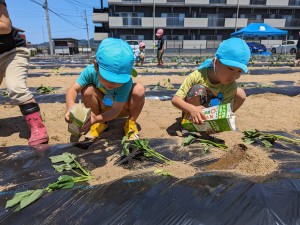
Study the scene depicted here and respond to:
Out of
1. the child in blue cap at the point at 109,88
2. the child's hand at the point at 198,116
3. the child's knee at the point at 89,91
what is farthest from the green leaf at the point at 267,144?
the child's knee at the point at 89,91

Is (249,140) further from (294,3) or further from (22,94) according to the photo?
(294,3)

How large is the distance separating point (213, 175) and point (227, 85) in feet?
3.94

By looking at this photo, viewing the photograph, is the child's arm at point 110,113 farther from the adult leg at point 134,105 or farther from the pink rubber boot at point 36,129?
the pink rubber boot at point 36,129

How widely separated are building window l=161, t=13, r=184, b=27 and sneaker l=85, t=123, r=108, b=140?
2763cm

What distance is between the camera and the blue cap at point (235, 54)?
1870 millimetres

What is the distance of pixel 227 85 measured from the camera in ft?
7.73

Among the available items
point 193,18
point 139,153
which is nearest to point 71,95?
point 139,153

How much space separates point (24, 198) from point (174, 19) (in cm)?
2916

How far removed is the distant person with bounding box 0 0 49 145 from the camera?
2086 mm

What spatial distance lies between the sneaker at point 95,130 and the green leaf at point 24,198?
0.93 metres

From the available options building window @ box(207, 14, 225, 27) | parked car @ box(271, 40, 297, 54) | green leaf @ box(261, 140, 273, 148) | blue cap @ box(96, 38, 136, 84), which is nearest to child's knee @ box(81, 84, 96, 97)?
blue cap @ box(96, 38, 136, 84)

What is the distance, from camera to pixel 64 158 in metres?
1.67

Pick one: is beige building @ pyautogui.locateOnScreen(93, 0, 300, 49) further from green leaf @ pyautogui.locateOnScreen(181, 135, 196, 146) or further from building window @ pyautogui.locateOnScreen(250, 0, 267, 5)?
green leaf @ pyautogui.locateOnScreen(181, 135, 196, 146)

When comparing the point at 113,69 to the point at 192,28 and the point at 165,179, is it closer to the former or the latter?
the point at 165,179
